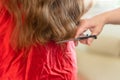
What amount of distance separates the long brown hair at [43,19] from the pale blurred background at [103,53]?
627 mm

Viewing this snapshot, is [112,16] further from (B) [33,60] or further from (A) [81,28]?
(B) [33,60]

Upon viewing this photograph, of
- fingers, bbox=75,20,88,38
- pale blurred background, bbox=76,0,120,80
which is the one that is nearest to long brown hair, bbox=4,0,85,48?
fingers, bbox=75,20,88,38

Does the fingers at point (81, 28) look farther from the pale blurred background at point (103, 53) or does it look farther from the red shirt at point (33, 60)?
the pale blurred background at point (103, 53)

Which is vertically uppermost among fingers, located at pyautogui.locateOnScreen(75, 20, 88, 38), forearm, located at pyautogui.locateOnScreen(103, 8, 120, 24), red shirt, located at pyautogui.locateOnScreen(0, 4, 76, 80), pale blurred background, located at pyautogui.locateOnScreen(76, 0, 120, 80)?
pale blurred background, located at pyautogui.locateOnScreen(76, 0, 120, 80)

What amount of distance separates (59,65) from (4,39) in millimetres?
211

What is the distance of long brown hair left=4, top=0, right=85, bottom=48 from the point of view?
73 cm

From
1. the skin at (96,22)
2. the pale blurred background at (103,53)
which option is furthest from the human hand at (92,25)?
the pale blurred background at (103,53)

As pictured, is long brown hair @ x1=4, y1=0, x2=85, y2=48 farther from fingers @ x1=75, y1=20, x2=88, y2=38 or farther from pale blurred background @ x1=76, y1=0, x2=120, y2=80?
pale blurred background @ x1=76, y1=0, x2=120, y2=80

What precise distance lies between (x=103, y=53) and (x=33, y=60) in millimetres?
840

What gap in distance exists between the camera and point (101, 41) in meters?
1.52

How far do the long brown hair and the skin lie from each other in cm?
2

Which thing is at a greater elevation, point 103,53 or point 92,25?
point 103,53

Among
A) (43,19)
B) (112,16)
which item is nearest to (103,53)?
(112,16)

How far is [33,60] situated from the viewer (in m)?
0.80
